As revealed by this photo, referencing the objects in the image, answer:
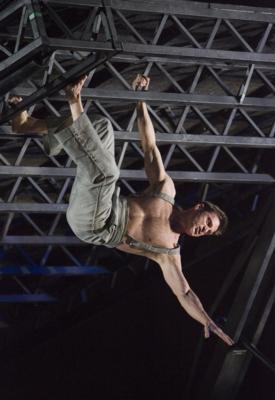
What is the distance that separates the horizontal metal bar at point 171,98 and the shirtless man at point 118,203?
663mm

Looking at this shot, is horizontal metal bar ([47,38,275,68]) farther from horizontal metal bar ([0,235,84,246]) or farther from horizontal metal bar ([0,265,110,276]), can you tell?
horizontal metal bar ([0,265,110,276])

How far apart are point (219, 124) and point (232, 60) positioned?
150 cm

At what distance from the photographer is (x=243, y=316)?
6.64 m

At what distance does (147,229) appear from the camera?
438 cm

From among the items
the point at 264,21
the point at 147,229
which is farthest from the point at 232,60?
the point at 147,229

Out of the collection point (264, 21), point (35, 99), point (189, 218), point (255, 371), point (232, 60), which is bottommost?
point (255, 371)

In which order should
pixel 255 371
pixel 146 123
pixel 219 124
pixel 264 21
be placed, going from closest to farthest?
pixel 146 123 < pixel 264 21 < pixel 219 124 < pixel 255 371

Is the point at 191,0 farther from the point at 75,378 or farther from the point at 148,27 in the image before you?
the point at 75,378

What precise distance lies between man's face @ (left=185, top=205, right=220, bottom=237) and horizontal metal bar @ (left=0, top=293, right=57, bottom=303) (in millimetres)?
3336

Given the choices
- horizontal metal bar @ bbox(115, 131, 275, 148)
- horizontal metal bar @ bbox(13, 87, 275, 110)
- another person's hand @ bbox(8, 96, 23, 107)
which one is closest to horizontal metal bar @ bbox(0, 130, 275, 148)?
horizontal metal bar @ bbox(115, 131, 275, 148)

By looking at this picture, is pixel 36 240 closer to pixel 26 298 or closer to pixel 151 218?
pixel 26 298

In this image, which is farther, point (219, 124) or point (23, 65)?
point (219, 124)

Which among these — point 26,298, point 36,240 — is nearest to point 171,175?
point 36,240

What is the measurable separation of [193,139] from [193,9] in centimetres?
108
